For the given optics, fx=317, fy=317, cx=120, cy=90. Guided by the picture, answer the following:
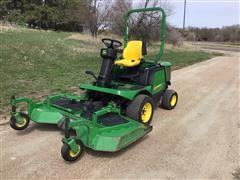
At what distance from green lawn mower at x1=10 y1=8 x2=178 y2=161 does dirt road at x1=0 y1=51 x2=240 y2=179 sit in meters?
Answer: 0.20

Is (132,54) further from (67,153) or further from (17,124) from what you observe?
(67,153)

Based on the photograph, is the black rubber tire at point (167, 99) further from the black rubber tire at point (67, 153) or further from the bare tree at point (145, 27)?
the bare tree at point (145, 27)

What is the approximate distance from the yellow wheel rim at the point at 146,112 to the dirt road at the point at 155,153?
0.23 m

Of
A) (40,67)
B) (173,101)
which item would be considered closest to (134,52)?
(173,101)

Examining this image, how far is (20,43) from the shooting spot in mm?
12211

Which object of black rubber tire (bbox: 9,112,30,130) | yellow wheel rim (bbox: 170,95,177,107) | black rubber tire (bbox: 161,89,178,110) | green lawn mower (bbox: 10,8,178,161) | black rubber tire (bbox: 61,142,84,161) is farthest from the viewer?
yellow wheel rim (bbox: 170,95,177,107)

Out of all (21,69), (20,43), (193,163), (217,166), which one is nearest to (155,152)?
(193,163)

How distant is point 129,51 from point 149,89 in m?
0.75

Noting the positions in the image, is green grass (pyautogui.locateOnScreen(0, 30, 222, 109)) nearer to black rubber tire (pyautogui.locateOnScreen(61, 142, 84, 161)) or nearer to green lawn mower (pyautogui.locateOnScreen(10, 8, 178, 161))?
green lawn mower (pyautogui.locateOnScreen(10, 8, 178, 161))

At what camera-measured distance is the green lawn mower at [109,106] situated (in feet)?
12.6

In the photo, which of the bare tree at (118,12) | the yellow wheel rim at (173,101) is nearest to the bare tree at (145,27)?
the bare tree at (118,12)

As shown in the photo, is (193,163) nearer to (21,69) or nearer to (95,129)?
(95,129)

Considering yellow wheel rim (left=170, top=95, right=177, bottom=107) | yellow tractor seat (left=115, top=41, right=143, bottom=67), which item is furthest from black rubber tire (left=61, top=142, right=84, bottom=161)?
yellow wheel rim (left=170, top=95, right=177, bottom=107)

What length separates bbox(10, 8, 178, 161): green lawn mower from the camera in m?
3.85
